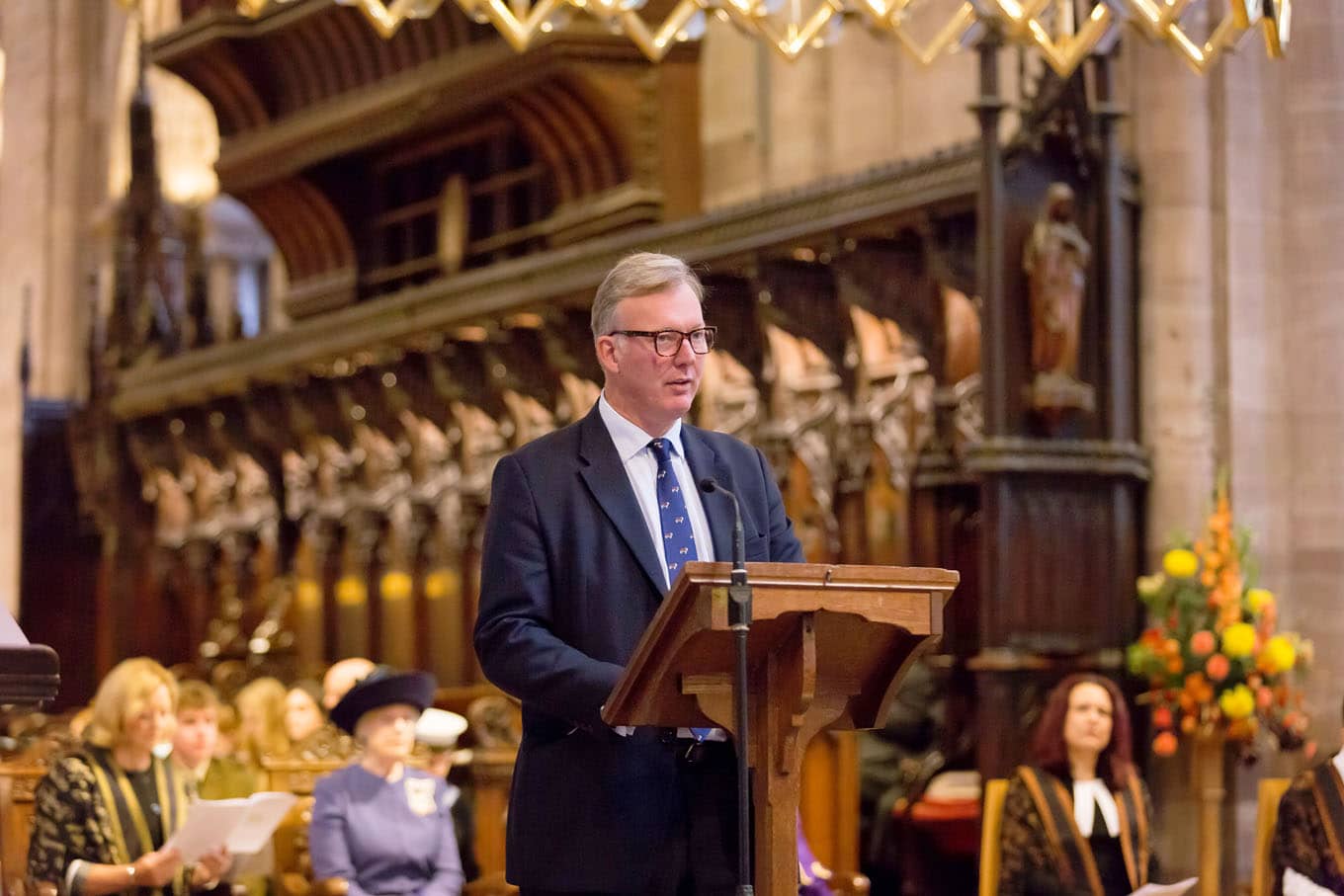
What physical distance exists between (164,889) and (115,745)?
1.53 feet

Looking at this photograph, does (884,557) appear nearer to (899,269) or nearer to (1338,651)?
(899,269)

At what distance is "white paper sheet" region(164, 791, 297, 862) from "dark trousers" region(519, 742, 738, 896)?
120 inches

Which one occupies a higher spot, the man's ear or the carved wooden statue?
the carved wooden statue

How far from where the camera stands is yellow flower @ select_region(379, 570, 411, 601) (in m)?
13.6

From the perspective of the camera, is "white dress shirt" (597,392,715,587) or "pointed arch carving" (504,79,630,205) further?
"pointed arch carving" (504,79,630,205)

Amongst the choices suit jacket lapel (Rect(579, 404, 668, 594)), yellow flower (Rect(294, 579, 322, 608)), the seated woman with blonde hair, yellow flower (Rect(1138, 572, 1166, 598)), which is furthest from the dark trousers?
yellow flower (Rect(294, 579, 322, 608))

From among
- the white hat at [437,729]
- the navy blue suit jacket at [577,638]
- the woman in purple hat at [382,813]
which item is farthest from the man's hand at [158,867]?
the navy blue suit jacket at [577,638]

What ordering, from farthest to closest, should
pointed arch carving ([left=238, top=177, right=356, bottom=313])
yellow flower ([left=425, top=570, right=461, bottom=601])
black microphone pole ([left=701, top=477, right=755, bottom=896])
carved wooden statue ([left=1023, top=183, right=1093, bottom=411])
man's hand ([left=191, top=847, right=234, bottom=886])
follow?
pointed arch carving ([left=238, top=177, right=356, bottom=313]) < yellow flower ([left=425, top=570, right=461, bottom=601]) < carved wooden statue ([left=1023, top=183, right=1093, bottom=411]) < man's hand ([left=191, top=847, right=234, bottom=886]) < black microphone pole ([left=701, top=477, right=755, bottom=896])

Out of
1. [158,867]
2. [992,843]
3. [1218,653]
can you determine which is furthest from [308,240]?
[992,843]

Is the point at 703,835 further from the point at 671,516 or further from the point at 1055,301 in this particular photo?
the point at 1055,301

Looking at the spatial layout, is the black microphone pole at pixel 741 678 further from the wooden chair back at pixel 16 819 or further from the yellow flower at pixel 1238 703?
the yellow flower at pixel 1238 703

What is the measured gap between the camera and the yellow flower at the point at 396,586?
13.6m

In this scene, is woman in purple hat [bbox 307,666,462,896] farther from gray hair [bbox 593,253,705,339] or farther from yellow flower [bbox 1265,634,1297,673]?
gray hair [bbox 593,253,705,339]

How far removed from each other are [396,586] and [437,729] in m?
5.19
